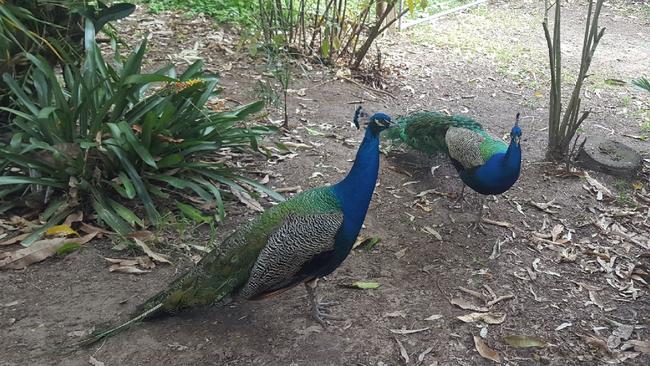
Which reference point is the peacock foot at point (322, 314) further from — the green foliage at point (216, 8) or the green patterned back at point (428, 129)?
the green foliage at point (216, 8)

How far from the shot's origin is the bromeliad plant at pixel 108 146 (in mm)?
3691

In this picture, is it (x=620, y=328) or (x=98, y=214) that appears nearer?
(x=620, y=328)

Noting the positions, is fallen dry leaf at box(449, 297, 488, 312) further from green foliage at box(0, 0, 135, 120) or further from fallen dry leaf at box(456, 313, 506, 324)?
green foliage at box(0, 0, 135, 120)

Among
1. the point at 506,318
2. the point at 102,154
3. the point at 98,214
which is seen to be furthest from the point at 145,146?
the point at 506,318

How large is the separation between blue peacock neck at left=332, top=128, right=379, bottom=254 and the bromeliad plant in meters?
1.14

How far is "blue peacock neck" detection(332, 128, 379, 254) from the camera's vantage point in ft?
9.63

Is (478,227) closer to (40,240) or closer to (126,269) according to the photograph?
(126,269)

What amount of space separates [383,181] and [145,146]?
1848 millimetres

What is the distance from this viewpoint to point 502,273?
3691 mm

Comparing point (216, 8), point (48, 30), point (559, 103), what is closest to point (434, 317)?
point (559, 103)

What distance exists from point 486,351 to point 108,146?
2548 millimetres

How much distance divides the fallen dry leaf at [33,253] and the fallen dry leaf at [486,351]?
232 cm

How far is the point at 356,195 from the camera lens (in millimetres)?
2943

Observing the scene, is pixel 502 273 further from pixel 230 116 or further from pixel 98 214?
pixel 98 214
